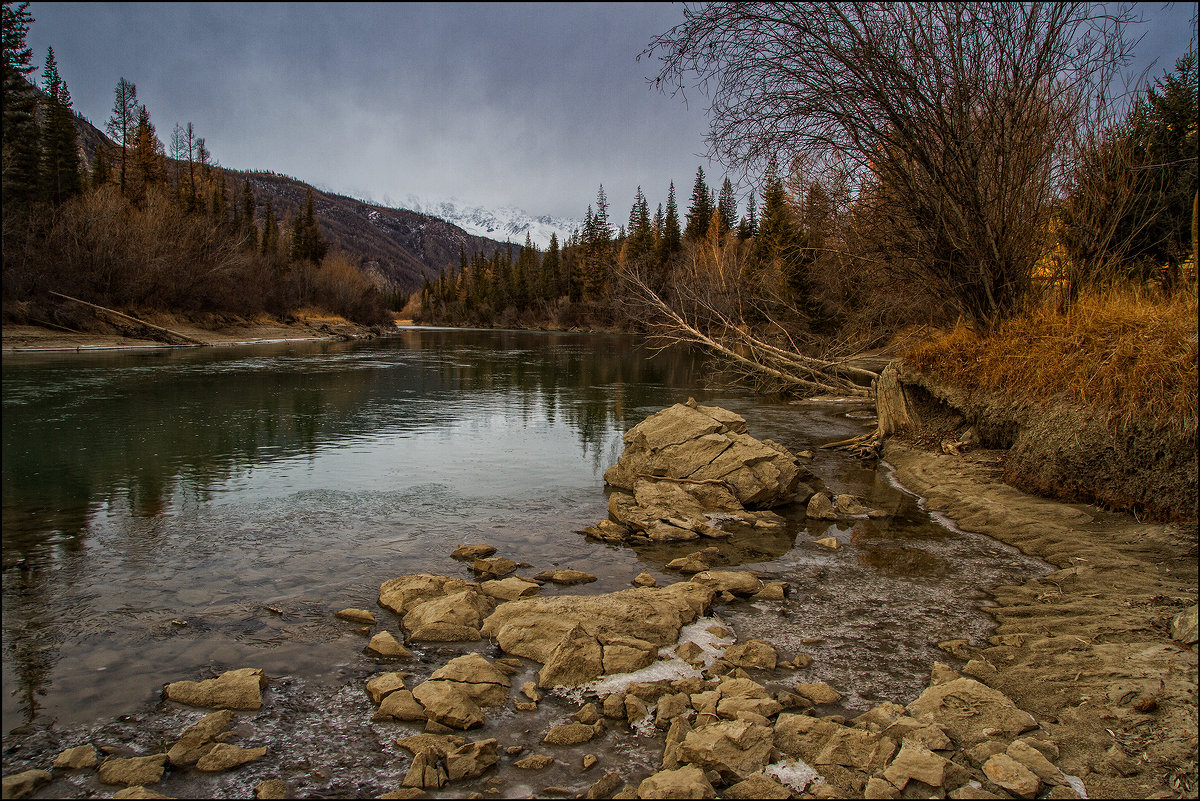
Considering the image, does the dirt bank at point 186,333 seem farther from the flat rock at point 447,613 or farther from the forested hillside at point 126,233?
the flat rock at point 447,613

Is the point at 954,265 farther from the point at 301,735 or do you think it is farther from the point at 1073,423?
the point at 301,735

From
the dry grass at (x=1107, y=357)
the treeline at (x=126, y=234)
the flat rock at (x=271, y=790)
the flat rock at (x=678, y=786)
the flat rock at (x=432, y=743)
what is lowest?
the flat rock at (x=271, y=790)

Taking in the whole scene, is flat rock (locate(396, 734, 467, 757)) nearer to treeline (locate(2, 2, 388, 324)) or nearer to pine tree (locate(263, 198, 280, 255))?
treeline (locate(2, 2, 388, 324))

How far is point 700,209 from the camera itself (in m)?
73.9

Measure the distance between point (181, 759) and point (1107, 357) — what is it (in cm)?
918

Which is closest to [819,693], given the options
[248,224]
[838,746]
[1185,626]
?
[838,746]

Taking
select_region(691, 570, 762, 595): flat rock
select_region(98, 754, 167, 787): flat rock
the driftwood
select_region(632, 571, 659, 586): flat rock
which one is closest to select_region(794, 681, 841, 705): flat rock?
select_region(691, 570, 762, 595): flat rock

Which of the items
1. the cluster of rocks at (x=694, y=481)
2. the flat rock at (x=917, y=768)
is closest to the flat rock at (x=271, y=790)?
the flat rock at (x=917, y=768)

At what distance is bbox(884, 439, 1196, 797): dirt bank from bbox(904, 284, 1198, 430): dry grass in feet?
4.11

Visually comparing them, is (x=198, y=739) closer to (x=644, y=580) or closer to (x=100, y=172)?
(x=644, y=580)

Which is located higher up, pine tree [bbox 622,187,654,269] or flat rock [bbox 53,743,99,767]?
pine tree [bbox 622,187,654,269]

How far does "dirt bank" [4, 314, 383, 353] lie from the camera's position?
101 ft

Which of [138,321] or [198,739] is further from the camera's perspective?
[138,321]

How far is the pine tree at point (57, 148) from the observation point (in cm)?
5025
